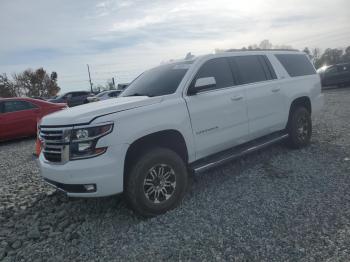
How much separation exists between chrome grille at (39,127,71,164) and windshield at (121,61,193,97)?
138 cm

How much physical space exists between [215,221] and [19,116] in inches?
332

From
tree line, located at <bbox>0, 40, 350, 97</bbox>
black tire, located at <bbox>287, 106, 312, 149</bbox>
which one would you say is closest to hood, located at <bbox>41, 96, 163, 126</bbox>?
black tire, located at <bbox>287, 106, 312, 149</bbox>

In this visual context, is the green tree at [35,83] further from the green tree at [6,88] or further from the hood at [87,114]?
the hood at [87,114]

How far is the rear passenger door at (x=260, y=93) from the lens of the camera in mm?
4848

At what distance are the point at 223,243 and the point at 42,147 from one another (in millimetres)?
2446

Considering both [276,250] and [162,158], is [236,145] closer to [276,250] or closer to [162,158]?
[162,158]

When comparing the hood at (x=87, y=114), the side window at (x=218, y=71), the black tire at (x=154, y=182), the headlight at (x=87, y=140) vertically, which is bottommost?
the black tire at (x=154, y=182)

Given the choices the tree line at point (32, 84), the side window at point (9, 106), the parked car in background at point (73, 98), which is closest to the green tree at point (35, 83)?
the tree line at point (32, 84)

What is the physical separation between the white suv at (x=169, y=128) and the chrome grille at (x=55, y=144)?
11mm

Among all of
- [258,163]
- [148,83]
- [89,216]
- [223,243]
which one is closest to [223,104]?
[148,83]

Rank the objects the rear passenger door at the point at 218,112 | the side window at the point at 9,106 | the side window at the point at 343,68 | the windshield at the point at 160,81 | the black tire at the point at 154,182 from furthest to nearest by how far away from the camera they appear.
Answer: the side window at the point at 343,68 < the side window at the point at 9,106 < the windshield at the point at 160,81 < the rear passenger door at the point at 218,112 < the black tire at the point at 154,182

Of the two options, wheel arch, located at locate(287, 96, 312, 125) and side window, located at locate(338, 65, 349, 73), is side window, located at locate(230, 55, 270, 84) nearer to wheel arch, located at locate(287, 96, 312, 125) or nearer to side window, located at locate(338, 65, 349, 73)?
wheel arch, located at locate(287, 96, 312, 125)

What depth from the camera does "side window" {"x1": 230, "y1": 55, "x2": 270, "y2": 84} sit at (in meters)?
4.88

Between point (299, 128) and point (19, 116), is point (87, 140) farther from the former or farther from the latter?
point (19, 116)
